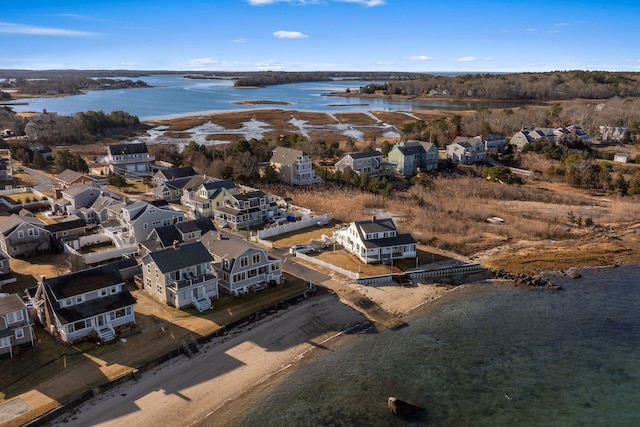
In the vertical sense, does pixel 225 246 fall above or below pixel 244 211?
above

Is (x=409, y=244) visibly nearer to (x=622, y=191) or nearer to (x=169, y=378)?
(x=169, y=378)

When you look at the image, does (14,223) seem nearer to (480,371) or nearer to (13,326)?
(13,326)

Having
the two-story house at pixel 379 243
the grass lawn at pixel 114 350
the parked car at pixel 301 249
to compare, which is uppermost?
the two-story house at pixel 379 243

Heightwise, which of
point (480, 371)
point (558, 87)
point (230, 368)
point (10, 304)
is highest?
point (558, 87)

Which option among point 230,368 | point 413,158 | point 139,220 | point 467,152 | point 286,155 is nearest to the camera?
point 230,368

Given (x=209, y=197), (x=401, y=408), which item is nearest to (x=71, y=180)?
(x=209, y=197)

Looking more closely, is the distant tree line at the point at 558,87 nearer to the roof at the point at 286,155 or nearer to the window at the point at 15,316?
the roof at the point at 286,155

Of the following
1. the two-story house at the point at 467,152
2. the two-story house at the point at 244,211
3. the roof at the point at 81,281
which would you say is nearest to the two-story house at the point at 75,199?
the two-story house at the point at 244,211
